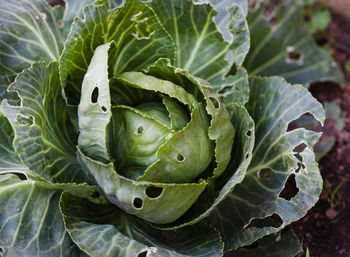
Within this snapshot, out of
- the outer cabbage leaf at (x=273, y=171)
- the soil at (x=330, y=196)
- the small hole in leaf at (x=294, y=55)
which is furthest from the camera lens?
the small hole in leaf at (x=294, y=55)

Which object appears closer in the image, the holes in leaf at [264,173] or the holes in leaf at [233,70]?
the holes in leaf at [264,173]

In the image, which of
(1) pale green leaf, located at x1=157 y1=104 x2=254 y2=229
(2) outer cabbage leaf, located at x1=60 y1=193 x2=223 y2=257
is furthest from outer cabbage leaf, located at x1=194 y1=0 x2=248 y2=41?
(2) outer cabbage leaf, located at x1=60 y1=193 x2=223 y2=257

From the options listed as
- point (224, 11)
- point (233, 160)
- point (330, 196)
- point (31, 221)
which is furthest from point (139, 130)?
point (330, 196)

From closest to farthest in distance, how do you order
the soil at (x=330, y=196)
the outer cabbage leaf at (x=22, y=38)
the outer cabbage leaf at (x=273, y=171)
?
1. the outer cabbage leaf at (x=273, y=171)
2. the outer cabbage leaf at (x=22, y=38)
3. the soil at (x=330, y=196)

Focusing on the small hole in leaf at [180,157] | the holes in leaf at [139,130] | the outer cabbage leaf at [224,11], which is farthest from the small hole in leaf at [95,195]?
the outer cabbage leaf at [224,11]

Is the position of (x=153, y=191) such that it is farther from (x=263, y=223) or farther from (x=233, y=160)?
(x=263, y=223)

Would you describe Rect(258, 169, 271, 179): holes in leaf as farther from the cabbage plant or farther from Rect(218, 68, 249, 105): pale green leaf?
Rect(218, 68, 249, 105): pale green leaf

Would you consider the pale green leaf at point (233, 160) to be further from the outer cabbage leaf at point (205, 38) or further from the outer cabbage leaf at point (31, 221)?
the outer cabbage leaf at point (31, 221)
